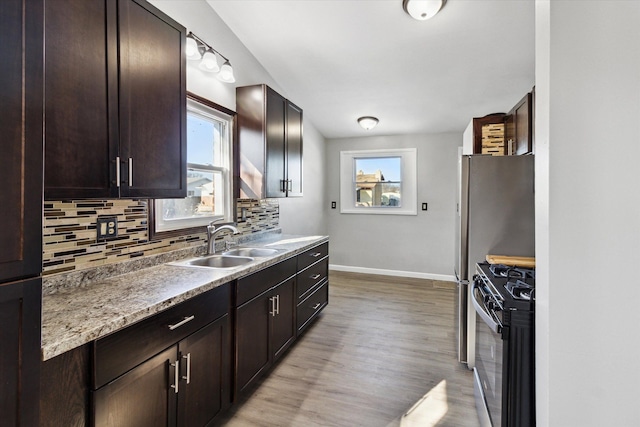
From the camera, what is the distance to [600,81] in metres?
1.02

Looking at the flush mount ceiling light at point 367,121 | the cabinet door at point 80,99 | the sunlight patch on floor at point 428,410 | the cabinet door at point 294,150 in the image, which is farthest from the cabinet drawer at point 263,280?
the flush mount ceiling light at point 367,121

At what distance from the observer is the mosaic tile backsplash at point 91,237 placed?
1487 millimetres

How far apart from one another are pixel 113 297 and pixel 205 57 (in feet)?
6.18

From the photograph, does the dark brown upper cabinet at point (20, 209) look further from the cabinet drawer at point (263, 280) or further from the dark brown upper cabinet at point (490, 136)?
the dark brown upper cabinet at point (490, 136)

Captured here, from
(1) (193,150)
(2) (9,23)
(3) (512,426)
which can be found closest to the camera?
(2) (9,23)

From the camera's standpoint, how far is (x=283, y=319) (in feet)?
8.23

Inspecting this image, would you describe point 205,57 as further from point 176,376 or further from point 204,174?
point 176,376

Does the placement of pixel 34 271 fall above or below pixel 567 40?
below

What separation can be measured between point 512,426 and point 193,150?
2.59m

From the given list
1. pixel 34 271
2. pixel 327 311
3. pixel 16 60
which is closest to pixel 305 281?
pixel 327 311

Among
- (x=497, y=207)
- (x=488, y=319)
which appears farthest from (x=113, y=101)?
(x=497, y=207)

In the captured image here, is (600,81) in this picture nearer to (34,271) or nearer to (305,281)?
(34,271)

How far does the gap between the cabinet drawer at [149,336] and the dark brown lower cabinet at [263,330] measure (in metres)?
0.30

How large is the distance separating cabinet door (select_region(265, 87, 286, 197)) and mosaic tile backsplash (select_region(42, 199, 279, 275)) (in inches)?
39.5
